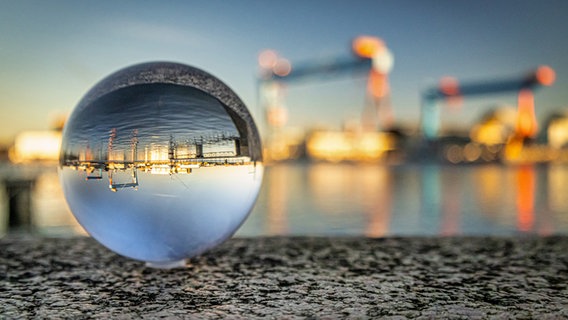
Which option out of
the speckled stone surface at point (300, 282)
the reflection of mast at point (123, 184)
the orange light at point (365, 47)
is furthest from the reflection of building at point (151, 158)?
the orange light at point (365, 47)

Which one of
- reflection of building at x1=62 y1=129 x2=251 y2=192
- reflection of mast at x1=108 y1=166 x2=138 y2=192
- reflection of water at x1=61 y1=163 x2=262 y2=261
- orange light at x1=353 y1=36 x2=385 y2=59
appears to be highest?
orange light at x1=353 y1=36 x2=385 y2=59

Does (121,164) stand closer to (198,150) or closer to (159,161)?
(159,161)

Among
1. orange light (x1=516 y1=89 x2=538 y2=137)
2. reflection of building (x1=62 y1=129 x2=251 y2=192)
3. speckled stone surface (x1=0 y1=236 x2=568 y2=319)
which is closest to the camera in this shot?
speckled stone surface (x1=0 y1=236 x2=568 y2=319)

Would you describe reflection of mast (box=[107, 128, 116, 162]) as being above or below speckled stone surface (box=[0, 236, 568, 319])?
above

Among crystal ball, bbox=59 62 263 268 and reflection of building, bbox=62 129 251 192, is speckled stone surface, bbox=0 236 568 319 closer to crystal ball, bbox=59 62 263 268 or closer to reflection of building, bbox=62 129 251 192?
crystal ball, bbox=59 62 263 268

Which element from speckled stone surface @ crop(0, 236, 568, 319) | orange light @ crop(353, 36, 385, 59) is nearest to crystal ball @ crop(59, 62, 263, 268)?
speckled stone surface @ crop(0, 236, 568, 319)

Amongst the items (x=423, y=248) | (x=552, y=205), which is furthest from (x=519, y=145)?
(x=423, y=248)

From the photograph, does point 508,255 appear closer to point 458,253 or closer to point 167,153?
point 458,253
